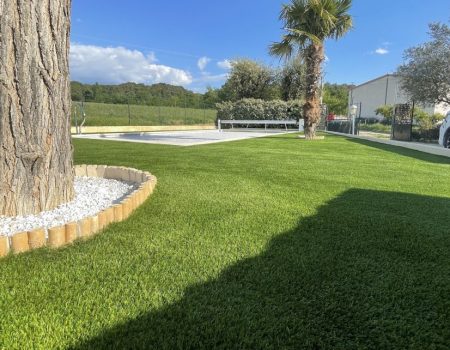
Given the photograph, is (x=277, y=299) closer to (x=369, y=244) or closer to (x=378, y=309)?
(x=378, y=309)

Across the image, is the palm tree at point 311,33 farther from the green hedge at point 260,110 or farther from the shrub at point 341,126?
the green hedge at point 260,110

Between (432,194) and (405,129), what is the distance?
1116 cm

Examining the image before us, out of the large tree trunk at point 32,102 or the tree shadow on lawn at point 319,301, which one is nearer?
the tree shadow on lawn at point 319,301

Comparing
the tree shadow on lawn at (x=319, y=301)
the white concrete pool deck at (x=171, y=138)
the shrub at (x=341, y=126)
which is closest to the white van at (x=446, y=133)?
the white concrete pool deck at (x=171, y=138)

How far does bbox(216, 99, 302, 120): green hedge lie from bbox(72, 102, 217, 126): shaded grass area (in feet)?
9.27

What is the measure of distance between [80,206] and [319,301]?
231 cm

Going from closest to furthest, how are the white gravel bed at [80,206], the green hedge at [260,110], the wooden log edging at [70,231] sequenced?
the wooden log edging at [70,231] → the white gravel bed at [80,206] → the green hedge at [260,110]

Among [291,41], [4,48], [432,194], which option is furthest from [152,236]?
[291,41]

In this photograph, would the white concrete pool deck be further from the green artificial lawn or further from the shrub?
the green artificial lawn

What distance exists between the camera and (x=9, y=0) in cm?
259

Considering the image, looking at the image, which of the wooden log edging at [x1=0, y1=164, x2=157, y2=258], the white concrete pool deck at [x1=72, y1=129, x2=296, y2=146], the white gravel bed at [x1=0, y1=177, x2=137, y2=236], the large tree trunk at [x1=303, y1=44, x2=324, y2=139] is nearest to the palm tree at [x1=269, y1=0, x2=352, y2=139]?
the large tree trunk at [x1=303, y1=44, x2=324, y2=139]

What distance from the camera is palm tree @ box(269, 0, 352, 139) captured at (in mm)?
12328

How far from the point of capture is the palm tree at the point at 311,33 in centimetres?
1233

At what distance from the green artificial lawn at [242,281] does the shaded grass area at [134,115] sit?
Result: 1870 cm
